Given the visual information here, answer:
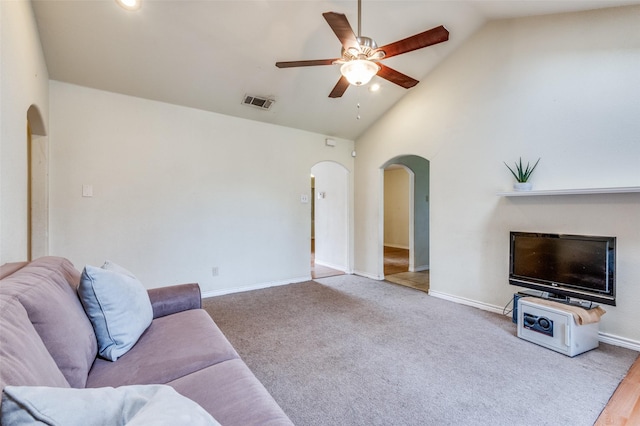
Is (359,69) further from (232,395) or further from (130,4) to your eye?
→ (232,395)

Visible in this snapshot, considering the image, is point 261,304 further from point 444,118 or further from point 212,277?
point 444,118

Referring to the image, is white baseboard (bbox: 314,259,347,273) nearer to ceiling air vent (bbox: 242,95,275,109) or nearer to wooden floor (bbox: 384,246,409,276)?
wooden floor (bbox: 384,246,409,276)

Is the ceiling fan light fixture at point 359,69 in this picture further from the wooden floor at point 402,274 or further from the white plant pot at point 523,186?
the wooden floor at point 402,274

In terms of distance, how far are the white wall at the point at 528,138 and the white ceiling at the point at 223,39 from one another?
281mm

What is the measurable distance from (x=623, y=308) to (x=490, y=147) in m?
1.98

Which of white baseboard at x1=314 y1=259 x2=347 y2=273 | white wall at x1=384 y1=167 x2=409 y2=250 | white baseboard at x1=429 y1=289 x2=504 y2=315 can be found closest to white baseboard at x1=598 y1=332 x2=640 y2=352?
white baseboard at x1=429 y1=289 x2=504 y2=315

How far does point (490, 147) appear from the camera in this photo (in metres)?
3.42

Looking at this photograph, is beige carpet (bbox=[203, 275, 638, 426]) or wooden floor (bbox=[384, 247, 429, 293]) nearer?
beige carpet (bbox=[203, 275, 638, 426])

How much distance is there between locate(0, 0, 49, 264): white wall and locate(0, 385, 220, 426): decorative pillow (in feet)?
5.16

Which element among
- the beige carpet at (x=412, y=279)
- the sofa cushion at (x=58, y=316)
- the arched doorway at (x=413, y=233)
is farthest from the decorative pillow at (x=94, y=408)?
the arched doorway at (x=413, y=233)

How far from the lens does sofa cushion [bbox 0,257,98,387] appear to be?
105 cm

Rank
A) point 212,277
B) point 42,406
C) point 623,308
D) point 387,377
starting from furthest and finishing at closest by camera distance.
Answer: point 212,277, point 623,308, point 387,377, point 42,406

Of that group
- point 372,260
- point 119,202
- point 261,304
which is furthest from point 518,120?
point 119,202

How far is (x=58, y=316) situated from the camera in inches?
45.1
